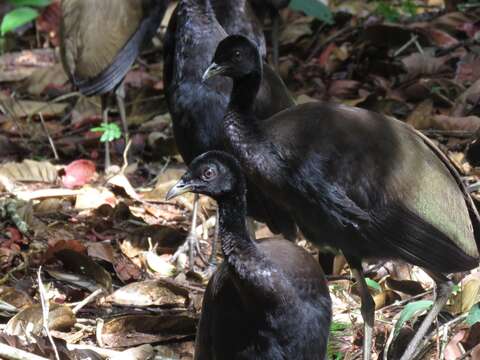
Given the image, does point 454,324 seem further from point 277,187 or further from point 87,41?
point 87,41

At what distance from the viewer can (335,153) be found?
4082mm

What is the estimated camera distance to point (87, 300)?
190 inches

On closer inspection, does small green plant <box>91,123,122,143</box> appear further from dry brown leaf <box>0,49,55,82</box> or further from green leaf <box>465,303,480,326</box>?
green leaf <box>465,303,480,326</box>

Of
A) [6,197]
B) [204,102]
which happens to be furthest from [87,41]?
[204,102]

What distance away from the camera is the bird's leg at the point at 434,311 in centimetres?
432

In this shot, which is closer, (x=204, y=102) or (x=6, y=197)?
(x=204, y=102)

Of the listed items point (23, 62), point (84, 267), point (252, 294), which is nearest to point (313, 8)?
point (23, 62)

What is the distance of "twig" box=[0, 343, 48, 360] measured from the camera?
3.82 metres

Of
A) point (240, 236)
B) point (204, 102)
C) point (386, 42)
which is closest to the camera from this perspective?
point (240, 236)

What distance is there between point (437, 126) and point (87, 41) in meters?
2.29

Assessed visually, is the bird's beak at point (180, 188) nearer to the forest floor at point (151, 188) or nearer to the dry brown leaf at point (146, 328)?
the forest floor at point (151, 188)

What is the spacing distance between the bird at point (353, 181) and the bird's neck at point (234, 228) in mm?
355

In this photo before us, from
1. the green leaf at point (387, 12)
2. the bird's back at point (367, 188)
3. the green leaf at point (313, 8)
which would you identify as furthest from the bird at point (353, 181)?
the green leaf at point (387, 12)

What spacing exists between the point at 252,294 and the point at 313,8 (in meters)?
4.40
